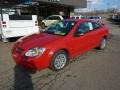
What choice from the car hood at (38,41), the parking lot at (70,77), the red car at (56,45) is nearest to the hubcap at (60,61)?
the red car at (56,45)

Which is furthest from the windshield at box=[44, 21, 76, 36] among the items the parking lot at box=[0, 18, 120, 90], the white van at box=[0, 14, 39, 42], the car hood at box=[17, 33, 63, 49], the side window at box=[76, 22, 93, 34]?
the white van at box=[0, 14, 39, 42]

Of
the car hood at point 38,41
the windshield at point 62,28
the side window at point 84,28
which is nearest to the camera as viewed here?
the car hood at point 38,41

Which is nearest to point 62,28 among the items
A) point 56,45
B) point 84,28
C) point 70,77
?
point 84,28

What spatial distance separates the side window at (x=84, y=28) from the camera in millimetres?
6545

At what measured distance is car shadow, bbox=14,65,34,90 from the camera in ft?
15.5

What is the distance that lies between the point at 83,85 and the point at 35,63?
4.67ft

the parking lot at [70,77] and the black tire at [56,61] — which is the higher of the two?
the black tire at [56,61]

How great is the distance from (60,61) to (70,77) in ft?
2.31

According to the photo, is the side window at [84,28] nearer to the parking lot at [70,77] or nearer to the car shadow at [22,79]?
the parking lot at [70,77]

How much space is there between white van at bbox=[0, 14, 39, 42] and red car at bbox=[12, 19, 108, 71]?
3928mm

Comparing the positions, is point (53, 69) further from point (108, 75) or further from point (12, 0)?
point (12, 0)

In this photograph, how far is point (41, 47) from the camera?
5332 mm

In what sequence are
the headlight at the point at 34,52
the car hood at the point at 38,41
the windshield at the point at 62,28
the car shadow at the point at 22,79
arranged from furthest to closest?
1. the windshield at the point at 62,28
2. the car hood at the point at 38,41
3. the headlight at the point at 34,52
4. the car shadow at the point at 22,79

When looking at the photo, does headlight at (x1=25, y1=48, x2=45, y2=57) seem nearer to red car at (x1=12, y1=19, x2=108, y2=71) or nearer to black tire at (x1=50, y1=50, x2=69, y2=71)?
red car at (x1=12, y1=19, x2=108, y2=71)
